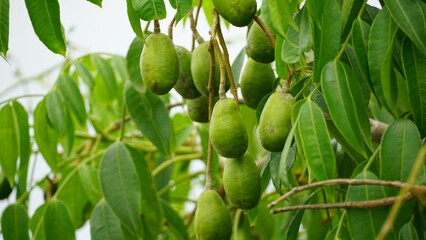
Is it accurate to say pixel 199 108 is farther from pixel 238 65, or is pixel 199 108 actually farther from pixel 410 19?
pixel 410 19

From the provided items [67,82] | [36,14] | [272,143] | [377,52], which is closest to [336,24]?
[377,52]

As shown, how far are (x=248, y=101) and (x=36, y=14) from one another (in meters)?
0.40

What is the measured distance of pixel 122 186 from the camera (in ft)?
4.62

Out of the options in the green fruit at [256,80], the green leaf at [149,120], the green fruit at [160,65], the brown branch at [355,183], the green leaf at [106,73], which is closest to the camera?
the brown branch at [355,183]

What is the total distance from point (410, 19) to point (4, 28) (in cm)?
63

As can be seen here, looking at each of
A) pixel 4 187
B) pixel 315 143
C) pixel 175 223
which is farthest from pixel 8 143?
pixel 315 143

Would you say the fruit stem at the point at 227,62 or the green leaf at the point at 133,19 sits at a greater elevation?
the green leaf at the point at 133,19

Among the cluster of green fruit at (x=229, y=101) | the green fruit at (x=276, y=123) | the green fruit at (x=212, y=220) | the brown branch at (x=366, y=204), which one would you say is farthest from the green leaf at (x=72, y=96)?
the brown branch at (x=366, y=204)

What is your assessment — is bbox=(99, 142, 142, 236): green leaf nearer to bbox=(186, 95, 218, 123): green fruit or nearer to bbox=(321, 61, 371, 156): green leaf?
bbox=(186, 95, 218, 123): green fruit

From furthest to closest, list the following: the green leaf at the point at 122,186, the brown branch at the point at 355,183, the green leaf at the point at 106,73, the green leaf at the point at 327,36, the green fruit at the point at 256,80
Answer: the green leaf at the point at 106,73 < the green leaf at the point at 122,186 < the green fruit at the point at 256,80 < the green leaf at the point at 327,36 < the brown branch at the point at 355,183

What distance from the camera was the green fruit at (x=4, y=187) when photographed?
5.41 ft

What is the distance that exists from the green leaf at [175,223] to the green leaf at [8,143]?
1.25 ft

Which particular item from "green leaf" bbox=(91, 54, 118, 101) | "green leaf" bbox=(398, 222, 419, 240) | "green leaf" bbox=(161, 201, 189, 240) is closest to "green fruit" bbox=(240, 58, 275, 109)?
"green leaf" bbox=(398, 222, 419, 240)

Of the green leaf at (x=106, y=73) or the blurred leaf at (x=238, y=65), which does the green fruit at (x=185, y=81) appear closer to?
the blurred leaf at (x=238, y=65)
